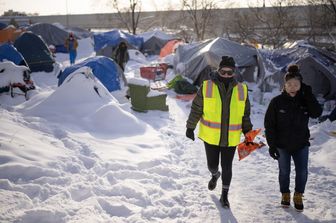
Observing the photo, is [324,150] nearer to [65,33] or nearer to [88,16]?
[65,33]

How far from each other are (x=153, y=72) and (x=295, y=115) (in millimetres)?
12062

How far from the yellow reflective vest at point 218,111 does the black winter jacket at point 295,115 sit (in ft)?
1.48

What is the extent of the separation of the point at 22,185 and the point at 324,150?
226 inches

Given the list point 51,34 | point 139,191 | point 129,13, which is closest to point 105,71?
point 139,191

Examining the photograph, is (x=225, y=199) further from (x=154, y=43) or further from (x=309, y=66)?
(x=154, y=43)

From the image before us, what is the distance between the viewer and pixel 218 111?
4285mm

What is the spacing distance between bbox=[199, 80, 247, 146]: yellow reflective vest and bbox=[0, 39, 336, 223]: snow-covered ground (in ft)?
3.24

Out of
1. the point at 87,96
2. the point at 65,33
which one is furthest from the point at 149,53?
the point at 87,96

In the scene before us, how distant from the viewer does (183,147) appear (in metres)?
7.44

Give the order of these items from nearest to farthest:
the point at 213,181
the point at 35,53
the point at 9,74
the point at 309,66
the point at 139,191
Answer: the point at 139,191 < the point at 213,181 < the point at 9,74 < the point at 309,66 < the point at 35,53

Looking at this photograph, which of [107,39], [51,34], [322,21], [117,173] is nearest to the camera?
[117,173]

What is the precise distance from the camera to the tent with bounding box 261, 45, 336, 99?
12609 millimetres

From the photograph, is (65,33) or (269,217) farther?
(65,33)

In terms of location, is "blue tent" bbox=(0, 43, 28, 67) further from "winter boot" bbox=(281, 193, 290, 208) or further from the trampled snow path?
"winter boot" bbox=(281, 193, 290, 208)
